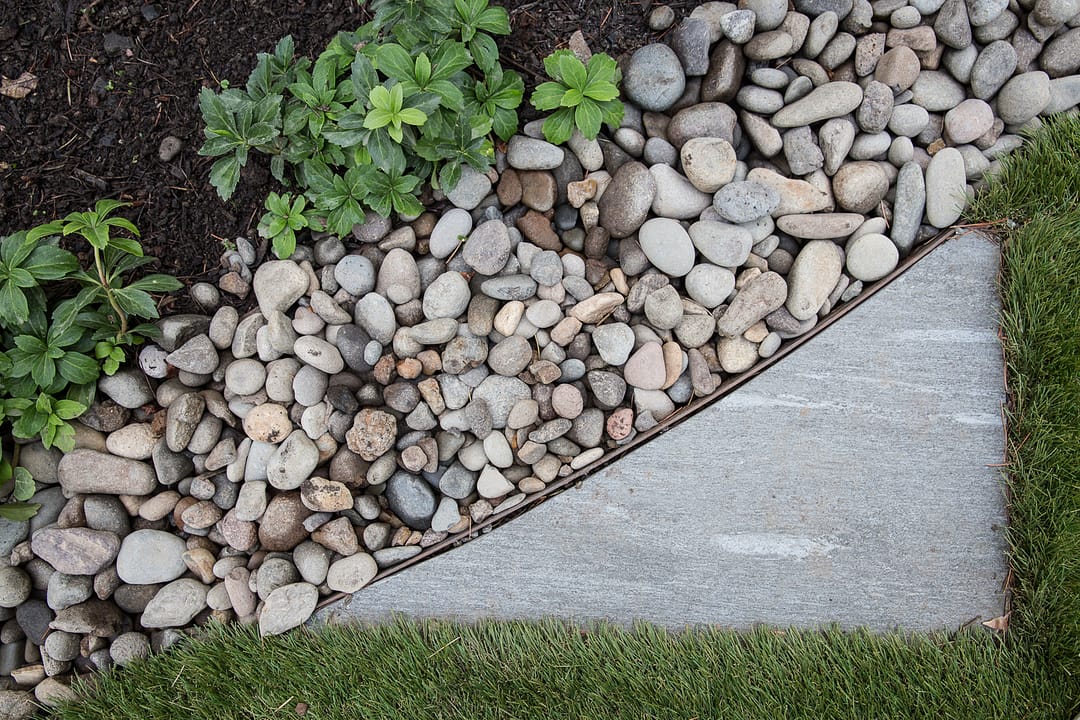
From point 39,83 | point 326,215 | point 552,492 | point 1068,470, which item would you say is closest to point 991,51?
point 1068,470

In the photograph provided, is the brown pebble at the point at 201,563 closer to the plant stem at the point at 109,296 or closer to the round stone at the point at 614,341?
the plant stem at the point at 109,296

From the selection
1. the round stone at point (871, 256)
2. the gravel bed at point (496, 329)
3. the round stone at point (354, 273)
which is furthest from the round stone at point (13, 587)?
the round stone at point (871, 256)

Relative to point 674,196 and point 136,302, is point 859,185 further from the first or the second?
point 136,302

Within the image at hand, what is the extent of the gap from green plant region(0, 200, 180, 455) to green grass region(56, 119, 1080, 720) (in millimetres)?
834

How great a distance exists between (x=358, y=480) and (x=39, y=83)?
1.68 m

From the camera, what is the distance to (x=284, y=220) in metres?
2.09

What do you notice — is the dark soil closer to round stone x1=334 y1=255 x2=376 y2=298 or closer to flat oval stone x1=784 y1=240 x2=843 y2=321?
round stone x1=334 y1=255 x2=376 y2=298


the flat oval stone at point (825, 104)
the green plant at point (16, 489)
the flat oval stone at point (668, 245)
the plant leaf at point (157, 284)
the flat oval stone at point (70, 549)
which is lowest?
the flat oval stone at point (70, 549)

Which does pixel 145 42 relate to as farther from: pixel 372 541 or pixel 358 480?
pixel 372 541

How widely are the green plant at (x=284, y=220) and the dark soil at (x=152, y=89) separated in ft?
0.63

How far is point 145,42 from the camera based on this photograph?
224 cm

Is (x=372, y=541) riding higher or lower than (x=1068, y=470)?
lower

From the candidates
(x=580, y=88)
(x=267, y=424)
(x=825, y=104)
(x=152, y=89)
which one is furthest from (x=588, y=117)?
(x=152, y=89)

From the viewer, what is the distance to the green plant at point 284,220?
2.06 m
